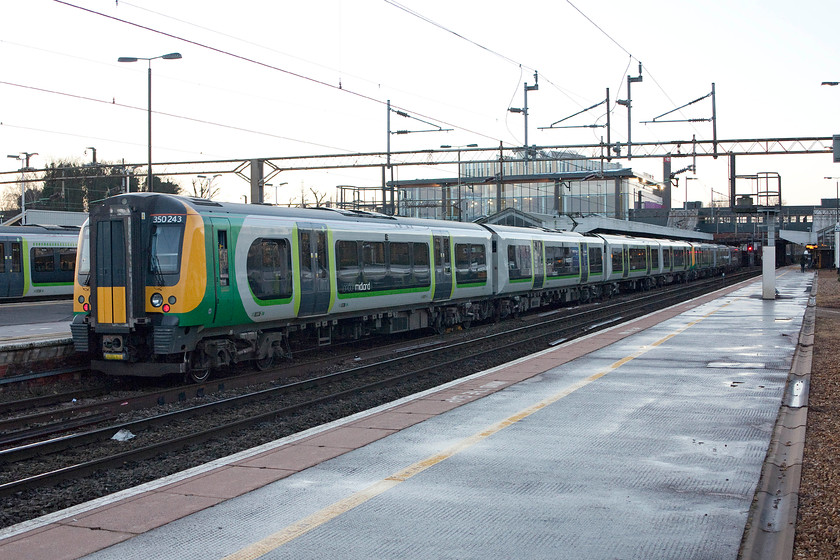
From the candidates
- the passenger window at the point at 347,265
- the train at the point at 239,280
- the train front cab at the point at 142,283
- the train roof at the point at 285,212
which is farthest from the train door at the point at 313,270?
the train front cab at the point at 142,283

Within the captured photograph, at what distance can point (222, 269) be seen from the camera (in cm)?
1318

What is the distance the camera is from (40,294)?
27984mm

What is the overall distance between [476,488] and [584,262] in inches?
1074

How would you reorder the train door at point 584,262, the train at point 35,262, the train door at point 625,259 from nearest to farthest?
the train at point 35,262 < the train door at point 584,262 < the train door at point 625,259

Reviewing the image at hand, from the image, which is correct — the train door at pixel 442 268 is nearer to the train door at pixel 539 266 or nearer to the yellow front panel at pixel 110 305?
the train door at pixel 539 266

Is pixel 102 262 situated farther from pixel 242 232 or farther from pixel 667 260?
pixel 667 260

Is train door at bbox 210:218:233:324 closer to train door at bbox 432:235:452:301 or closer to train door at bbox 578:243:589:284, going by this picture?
train door at bbox 432:235:452:301

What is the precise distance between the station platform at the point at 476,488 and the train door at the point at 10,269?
68.1 feet

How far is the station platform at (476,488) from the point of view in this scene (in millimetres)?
5324

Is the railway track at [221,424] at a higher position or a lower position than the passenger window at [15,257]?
lower

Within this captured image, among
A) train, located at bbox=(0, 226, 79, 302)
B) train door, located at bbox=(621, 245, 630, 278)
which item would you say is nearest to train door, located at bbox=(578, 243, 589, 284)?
train door, located at bbox=(621, 245, 630, 278)

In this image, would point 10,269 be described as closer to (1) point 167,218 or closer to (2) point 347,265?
(2) point 347,265

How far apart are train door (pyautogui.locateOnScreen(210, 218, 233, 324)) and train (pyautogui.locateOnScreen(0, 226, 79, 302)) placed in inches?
627

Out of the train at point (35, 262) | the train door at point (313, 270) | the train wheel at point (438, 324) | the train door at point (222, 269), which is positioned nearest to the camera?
the train door at point (222, 269)
